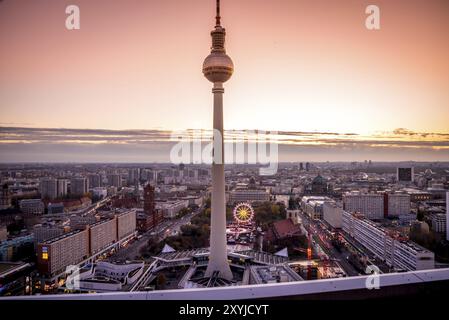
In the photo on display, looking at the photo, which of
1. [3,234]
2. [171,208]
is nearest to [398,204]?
[171,208]

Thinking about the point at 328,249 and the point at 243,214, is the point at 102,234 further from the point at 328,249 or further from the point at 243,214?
the point at 328,249

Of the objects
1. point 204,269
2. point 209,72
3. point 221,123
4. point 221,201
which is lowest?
point 204,269

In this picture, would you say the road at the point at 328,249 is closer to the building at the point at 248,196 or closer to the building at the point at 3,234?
the building at the point at 248,196

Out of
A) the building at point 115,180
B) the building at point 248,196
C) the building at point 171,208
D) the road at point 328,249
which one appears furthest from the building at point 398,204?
the building at point 115,180
